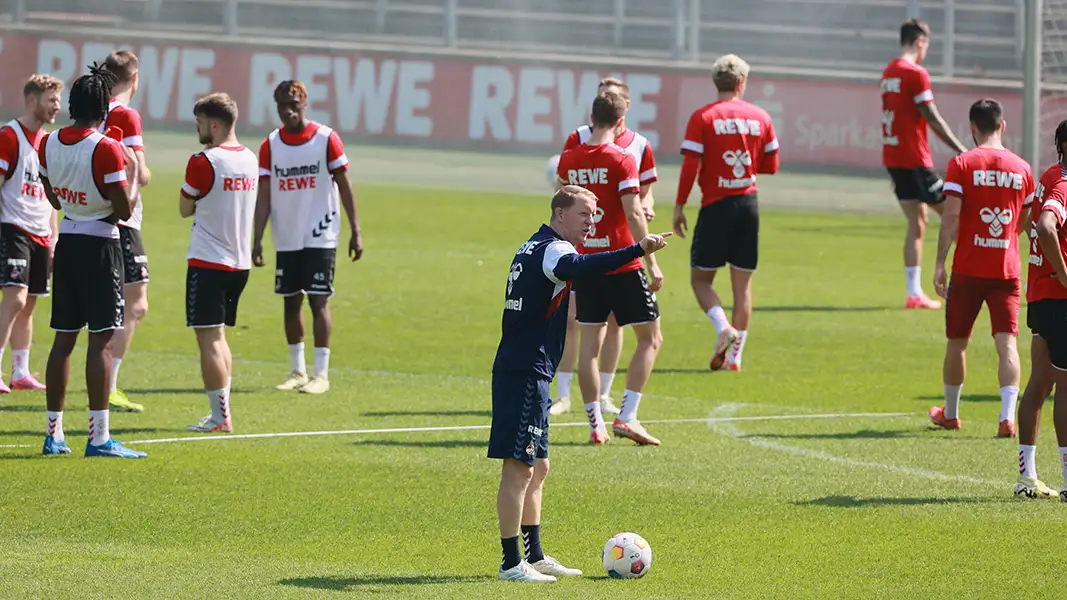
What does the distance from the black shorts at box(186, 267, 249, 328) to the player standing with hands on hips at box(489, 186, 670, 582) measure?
4.01 meters

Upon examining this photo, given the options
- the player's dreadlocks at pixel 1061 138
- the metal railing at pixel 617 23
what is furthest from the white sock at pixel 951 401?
the metal railing at pixel 617 23

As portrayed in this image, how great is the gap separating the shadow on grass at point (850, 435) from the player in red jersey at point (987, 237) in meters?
0.66

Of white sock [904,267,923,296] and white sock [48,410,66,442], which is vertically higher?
white sock [904,267,923,296]

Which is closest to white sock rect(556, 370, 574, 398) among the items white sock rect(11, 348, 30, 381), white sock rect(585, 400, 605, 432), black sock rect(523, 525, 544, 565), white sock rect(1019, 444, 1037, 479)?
white sock rect(585, 400, 605, 432)

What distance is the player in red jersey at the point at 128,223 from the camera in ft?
37.1

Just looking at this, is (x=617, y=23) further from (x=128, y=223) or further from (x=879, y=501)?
(x=879, y=501)

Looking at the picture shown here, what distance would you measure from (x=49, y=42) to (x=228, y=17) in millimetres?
3693

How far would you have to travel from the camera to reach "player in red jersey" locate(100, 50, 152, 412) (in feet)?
37.1

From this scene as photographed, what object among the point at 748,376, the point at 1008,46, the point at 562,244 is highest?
the point at 1008,46

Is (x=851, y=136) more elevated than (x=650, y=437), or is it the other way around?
(x=851, y=136)

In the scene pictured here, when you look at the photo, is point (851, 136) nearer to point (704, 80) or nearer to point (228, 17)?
point (704, 80)

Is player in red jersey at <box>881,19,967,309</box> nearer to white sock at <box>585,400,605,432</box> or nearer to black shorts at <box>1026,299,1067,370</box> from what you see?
white sock at <box>585,400,605,432</box>

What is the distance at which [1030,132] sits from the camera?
72.8ft

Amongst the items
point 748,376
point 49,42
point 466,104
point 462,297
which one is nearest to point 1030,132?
point 462,297
